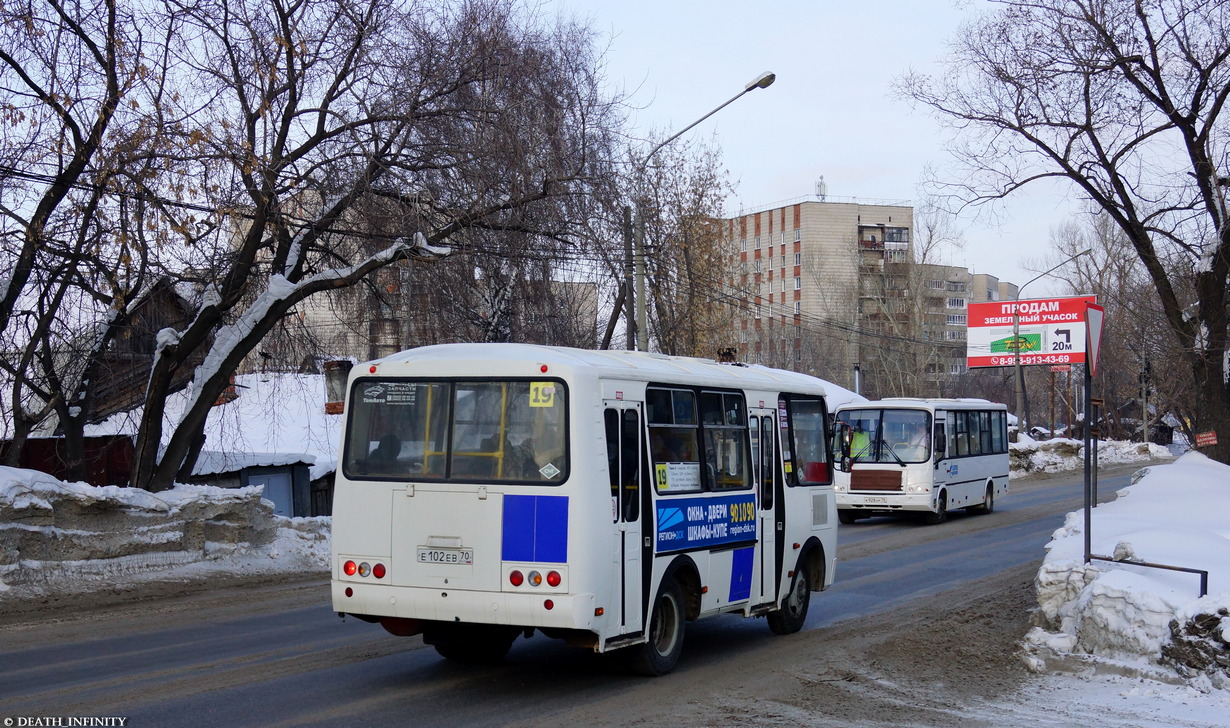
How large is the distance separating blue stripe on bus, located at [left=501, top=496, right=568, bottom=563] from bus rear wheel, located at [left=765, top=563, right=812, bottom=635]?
164 inches

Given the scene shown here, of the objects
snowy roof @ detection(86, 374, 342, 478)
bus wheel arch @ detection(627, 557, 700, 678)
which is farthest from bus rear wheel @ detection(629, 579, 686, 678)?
snowy roof @ detection(86, 374, 342, 478)

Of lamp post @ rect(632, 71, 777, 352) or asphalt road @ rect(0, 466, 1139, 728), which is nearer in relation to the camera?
asphalt road @ rect(0, 466, 1139, 728)

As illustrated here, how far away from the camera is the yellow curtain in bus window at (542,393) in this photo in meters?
8.77

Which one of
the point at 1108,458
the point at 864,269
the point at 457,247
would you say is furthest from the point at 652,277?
the point at 864,269

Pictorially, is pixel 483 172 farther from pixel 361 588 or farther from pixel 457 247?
pixel 361 588

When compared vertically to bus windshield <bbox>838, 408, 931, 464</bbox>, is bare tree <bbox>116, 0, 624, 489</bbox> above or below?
above

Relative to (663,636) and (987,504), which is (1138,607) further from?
(987,504)

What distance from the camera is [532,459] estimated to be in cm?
870

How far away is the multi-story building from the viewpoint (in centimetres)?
7819

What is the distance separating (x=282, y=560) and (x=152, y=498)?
7.84ft

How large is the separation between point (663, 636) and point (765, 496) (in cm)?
221

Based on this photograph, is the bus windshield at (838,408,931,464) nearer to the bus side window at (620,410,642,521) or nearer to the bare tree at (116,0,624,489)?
the bare tree at (116,0,624,489)

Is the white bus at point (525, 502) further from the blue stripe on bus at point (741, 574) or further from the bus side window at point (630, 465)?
the blue stripe on bus at point (741, 574)

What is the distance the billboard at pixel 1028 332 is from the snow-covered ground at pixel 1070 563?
42.6 metres
